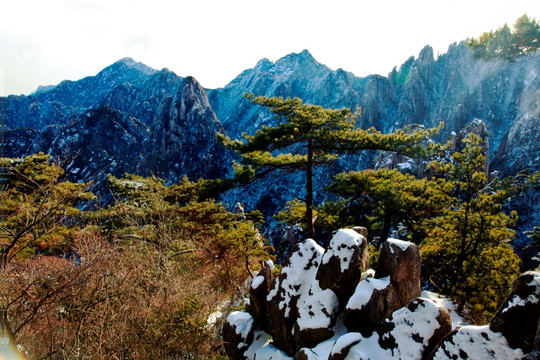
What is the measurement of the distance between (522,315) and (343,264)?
3.12 metres

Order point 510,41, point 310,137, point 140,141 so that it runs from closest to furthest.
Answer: point 510,41 < point 310,137 < point 140,141

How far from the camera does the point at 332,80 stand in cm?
11088

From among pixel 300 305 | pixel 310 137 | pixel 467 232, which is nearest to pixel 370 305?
pixel 300 305

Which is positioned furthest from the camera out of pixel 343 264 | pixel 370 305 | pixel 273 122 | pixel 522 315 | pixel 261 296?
pixel 273 122

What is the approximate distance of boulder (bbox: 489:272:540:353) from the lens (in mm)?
3666

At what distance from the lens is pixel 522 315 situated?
376cm

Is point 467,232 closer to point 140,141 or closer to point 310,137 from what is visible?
point 310,137

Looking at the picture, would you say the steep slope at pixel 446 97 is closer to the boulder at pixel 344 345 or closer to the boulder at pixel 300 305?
the boulder at pixel 300 305

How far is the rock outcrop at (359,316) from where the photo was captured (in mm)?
3896

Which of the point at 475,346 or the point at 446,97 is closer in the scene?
the point at 475,346

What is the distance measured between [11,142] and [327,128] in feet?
334

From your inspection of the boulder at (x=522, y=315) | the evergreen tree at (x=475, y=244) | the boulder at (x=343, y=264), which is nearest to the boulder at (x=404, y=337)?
the boulder at (x=522, y=315)

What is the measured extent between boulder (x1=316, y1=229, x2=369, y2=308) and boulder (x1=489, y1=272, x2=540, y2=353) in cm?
269

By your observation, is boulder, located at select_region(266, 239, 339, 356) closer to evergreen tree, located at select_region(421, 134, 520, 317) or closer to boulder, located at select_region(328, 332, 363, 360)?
boulder, located at select_region(328, 332, 363, 360)
